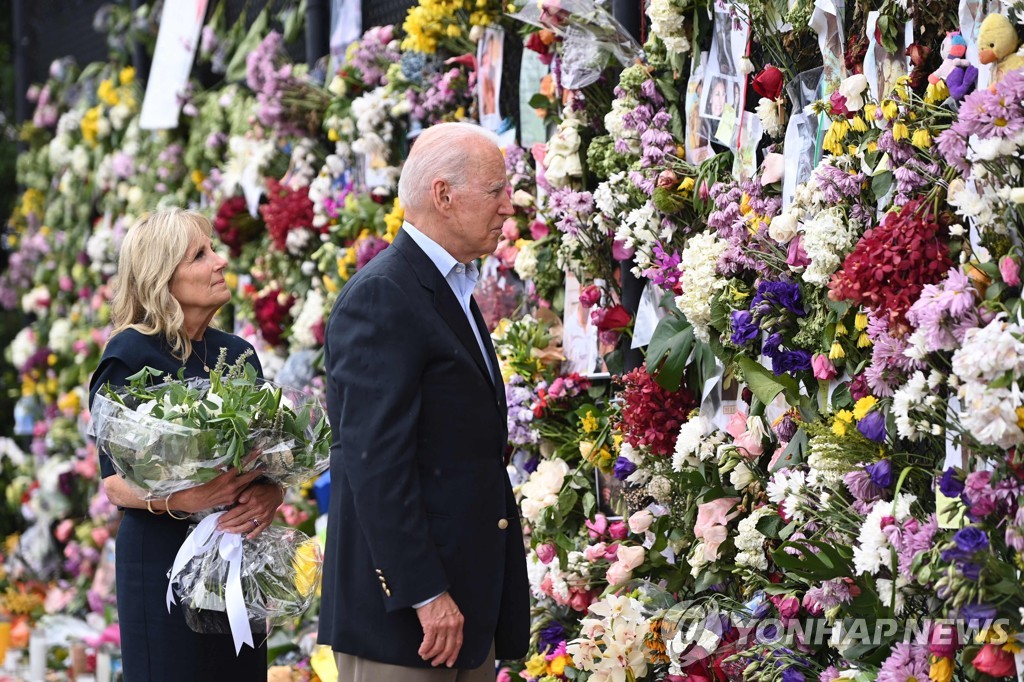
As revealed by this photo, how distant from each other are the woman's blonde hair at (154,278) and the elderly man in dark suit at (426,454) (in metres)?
0.63

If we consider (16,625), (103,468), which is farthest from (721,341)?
(16,625)

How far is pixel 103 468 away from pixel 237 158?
2442 mm

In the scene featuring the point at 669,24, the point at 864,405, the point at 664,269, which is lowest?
the point at 864,405

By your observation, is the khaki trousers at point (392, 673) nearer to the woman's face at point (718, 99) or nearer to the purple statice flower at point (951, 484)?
the purple statice flower at point (951, 484)

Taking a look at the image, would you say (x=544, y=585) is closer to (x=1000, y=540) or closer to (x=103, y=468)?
(x=103, y=468)

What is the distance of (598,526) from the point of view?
2982 mm

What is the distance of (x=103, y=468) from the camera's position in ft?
8.65

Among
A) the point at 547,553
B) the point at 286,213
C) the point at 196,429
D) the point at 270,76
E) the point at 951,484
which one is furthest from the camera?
the point at 270,76

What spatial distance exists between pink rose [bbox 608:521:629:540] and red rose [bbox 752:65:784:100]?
3.42ft

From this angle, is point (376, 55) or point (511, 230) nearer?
point (511, 230)

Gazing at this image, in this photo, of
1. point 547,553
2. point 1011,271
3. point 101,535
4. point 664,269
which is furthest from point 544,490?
point 101,535

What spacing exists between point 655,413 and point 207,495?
3.22 ft

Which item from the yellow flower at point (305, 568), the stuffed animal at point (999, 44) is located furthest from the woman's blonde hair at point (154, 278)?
the stuffed animal at point (999, 44)

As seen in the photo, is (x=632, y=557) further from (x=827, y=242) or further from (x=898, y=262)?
(x=898, y=262)
